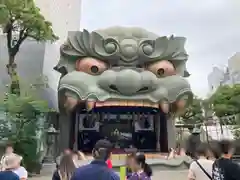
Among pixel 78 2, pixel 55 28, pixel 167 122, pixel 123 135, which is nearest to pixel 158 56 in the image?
pixel 167 122

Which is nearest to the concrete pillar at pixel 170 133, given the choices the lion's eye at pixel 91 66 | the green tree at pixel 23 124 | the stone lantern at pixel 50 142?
the lion's eye at pixel 91 66

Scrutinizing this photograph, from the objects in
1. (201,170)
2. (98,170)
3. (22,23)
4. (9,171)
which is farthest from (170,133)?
(98,170)

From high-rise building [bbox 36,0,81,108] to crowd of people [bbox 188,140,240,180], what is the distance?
649 inches

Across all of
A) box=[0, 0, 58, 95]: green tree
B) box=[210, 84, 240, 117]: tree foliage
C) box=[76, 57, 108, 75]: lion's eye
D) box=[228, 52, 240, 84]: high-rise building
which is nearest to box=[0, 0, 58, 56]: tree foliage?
box=[0, 0, 58, 95]: green tree

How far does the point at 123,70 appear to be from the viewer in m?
14.3

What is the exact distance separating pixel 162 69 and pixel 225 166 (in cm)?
1161

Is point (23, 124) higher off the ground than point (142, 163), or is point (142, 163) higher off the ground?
point (23, 124)

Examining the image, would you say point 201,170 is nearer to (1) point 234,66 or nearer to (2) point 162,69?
(2) point 162,69

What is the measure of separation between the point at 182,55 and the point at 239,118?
10.2 meters

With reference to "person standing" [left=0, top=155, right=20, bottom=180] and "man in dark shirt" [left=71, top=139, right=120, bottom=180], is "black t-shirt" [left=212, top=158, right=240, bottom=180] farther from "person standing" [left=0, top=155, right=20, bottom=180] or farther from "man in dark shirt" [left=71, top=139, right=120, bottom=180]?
"person standing" [left=0, top=155, right=20, bottom=180]

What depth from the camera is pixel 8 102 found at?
13344mm

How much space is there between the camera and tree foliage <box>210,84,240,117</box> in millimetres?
30422

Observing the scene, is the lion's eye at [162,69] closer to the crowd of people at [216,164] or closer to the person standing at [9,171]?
the crowd of people at [216,164]

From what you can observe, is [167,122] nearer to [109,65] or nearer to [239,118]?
[109,65]
